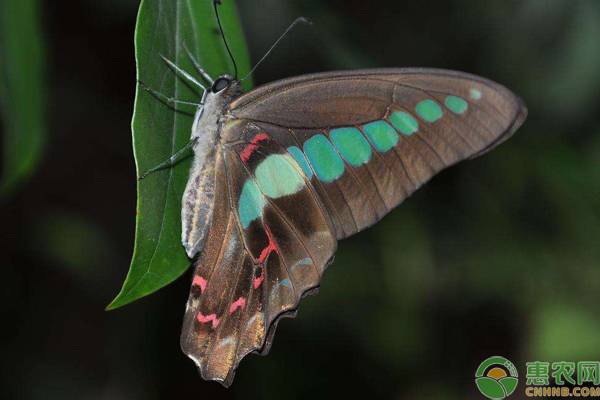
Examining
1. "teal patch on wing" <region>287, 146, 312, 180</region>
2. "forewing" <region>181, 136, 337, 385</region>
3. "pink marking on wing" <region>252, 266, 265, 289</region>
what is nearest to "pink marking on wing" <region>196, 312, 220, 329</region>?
Result: "forewing" <region>181, 136, 337, 385</region>

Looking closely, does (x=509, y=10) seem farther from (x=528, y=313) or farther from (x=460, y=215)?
(x=528, y=313)

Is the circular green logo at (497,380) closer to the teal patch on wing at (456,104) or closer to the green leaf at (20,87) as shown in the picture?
the teal patch on wing at (456,104)

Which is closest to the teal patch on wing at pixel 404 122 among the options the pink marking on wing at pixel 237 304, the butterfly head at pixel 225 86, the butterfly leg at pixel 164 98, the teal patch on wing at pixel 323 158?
the teal patch on wing at pixel 323 158

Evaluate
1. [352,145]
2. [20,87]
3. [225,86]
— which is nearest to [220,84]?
[225,86]

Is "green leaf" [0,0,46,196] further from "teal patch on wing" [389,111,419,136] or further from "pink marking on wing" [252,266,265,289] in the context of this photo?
"teal patch on wing" [389,111,419,136]

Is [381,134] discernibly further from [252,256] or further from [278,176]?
[252,256]

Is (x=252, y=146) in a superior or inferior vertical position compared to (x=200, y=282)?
superior
